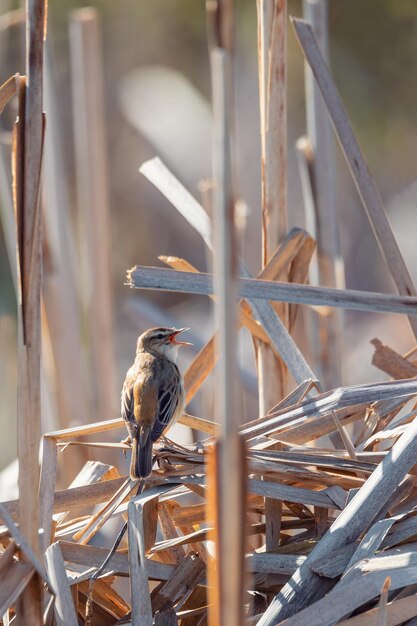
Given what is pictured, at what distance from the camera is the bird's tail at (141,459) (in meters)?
2.54

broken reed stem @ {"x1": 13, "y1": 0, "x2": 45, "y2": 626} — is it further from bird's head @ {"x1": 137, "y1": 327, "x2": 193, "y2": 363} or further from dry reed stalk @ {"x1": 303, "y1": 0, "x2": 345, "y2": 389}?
bird's head @ {"x1": 137, "y1": 327, "x2": 193, "y2": 363}

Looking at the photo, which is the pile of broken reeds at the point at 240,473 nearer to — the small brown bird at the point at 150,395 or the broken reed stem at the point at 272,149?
the broken reed stem at the point at 272,149

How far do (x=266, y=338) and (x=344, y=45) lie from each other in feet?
20.3

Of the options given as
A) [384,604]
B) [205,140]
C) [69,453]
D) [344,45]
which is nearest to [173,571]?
[384,604]

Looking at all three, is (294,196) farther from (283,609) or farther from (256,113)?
(283,609)

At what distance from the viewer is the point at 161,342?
4164mm

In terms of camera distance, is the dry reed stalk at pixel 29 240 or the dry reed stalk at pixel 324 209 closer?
the dry reed stalk at pixel 29 240

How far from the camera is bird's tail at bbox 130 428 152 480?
254cm

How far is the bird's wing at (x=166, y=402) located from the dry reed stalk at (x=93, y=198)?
98 cm

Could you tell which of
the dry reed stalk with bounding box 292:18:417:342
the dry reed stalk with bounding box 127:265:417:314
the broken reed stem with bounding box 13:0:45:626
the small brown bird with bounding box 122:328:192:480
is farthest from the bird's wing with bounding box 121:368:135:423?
the broken reed stem with bounding box 13:0:45:626

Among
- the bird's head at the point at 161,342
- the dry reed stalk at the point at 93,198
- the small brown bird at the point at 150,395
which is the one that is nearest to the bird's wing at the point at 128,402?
the small brown bird at the point at 150,395

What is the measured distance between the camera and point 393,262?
116 inches

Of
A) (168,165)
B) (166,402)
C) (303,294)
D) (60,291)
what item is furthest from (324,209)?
(168,165)

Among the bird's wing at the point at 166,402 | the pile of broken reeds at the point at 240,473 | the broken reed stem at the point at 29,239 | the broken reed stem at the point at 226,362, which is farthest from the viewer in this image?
the bird's wing at the point at 166,402
